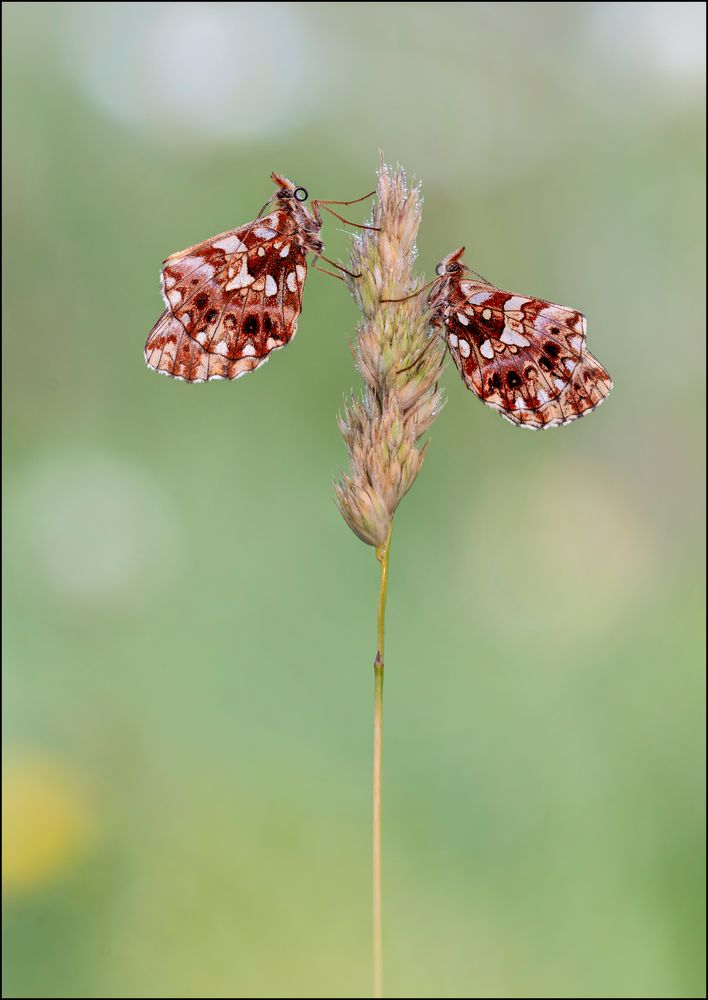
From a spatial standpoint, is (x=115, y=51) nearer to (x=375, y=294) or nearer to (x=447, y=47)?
(x=447, y=47)

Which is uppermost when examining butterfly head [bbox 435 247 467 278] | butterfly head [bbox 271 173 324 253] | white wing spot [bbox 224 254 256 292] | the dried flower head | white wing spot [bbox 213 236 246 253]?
butterfly head [bbox 271 173 324 253]

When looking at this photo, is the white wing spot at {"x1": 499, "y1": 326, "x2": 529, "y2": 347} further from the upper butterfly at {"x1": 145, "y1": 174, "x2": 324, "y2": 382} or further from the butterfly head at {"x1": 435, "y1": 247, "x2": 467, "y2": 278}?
the upper butterfly at {"x1": 145, "y1": 174, "x2": 324, "y2": 382}

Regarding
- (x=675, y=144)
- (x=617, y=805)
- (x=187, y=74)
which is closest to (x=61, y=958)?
(x=617, y=805)

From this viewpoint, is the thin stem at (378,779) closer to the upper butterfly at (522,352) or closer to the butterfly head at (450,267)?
the upper butterfly at (522,352)

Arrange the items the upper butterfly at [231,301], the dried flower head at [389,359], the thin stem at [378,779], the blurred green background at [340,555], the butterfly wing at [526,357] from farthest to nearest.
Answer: the blurred green background at [340,555] → the upper butterfly at [231,301] → the butterfly wing at [526,357] → the dried flower head at [389,359] → the thin stem at [378,779]

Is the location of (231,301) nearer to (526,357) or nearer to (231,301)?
(231,301)

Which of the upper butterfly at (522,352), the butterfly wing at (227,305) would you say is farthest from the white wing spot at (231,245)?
the upper butterfly at (522,352)

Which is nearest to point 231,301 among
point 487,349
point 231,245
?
point 231,245

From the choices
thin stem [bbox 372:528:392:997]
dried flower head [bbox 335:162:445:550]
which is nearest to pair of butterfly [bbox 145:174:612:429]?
dried flower head [bbox 335:162:445:550]
